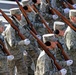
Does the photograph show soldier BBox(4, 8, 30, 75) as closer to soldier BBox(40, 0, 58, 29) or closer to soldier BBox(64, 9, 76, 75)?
soldier BBox(64, 9, 76, 75)

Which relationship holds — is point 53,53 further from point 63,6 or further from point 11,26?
point 63,6

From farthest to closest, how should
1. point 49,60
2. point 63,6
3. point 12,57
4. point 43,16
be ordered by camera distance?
Answer: point 63,6, point 43,16, point 12,57, point 49,60

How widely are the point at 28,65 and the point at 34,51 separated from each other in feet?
1.79

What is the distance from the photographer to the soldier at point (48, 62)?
7.92m

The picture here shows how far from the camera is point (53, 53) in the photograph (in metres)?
8.12

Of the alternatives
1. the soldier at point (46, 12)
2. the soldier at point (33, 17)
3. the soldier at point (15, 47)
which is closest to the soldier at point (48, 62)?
the soldier at point (15, 47)

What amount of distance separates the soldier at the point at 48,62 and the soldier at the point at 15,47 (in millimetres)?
1579

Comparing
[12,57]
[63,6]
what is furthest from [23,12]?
[63,6]

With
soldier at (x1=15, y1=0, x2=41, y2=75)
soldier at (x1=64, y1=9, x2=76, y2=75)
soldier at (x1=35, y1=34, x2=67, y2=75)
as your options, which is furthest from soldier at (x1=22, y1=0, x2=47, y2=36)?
soldier at (x1=35, y1=34, x2=67, y2=75)

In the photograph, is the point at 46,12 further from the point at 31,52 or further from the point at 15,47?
the point at 15,47

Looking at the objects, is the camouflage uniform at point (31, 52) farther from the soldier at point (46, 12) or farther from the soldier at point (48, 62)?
the soldier at point (48, 62)

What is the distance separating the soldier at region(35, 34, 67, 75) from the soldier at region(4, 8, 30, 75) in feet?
5.18

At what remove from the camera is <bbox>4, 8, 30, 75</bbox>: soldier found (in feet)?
32.1

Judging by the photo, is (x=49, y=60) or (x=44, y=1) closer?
(x=49, y=60)
